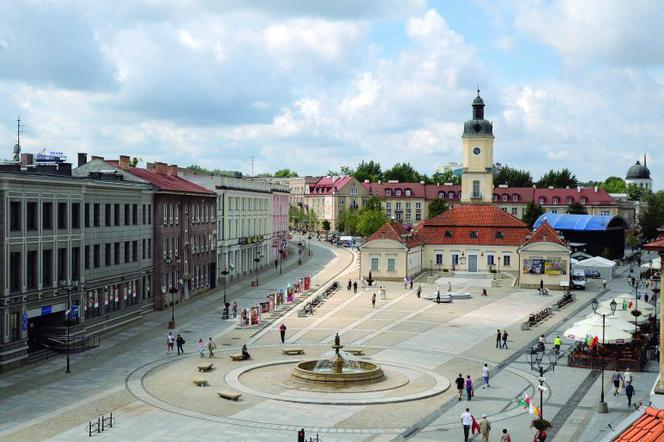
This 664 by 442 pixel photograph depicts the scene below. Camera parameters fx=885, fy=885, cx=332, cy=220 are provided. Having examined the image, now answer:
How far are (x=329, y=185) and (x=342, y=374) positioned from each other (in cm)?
15027

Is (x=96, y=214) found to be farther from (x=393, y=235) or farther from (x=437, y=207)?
(x=437, y=207)

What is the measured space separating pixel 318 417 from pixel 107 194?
2953cm

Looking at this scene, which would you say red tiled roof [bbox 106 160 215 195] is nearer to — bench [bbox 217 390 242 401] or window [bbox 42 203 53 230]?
window [bbox 42 203 53 230]

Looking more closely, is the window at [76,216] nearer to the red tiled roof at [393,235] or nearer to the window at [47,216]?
the window at [47,216]

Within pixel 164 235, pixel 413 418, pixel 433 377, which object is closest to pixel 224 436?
pixel 413 418

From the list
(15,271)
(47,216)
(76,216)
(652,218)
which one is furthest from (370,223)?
(15,271)

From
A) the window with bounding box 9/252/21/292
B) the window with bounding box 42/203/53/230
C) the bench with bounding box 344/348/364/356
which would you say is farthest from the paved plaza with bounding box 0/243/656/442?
the window with bounding box 42/203/53/230

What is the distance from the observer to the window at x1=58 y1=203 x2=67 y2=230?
5247 centimetres

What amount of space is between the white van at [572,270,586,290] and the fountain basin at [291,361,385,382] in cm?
5119

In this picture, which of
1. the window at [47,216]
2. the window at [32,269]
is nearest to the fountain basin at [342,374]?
the window at [32,269]

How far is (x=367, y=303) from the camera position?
76062 millimetres

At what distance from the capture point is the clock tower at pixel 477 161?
116375mm

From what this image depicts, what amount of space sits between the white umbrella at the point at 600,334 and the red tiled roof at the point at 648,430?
31.6 meters

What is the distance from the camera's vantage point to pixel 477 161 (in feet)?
384
